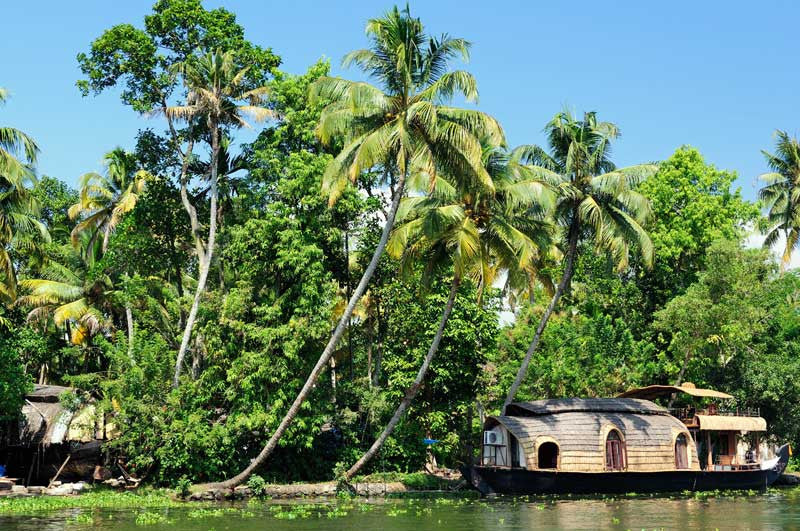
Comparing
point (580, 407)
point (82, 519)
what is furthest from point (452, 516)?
point (82, 519)

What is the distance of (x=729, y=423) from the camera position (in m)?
27.0

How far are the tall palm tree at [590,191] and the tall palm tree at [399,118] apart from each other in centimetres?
500

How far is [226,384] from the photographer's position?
24.9m

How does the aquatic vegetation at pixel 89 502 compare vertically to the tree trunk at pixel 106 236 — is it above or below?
below

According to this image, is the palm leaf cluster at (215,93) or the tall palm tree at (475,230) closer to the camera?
the tall palm tree at (475,230)

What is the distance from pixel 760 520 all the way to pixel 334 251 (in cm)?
1457

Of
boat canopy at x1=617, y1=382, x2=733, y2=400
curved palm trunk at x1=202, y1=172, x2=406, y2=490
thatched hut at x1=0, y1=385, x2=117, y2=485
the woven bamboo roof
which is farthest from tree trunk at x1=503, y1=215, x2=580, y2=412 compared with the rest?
thatched hut at x1=0, y1=385, x2=117, y2=485

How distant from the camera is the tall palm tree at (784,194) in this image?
115 ft

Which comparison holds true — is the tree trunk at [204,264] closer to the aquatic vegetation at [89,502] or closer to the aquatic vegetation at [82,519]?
the aquatic vegetation at [89,502]

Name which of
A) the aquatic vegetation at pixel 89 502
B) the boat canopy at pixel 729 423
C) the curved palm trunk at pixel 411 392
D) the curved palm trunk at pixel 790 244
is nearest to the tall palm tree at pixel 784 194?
the curved palm trunk at pixel 790 244

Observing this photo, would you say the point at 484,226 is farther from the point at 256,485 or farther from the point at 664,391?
the point at 256,485

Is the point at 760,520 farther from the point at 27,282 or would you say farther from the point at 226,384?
the point at 27,282

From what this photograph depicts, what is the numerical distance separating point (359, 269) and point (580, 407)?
27.7 feet

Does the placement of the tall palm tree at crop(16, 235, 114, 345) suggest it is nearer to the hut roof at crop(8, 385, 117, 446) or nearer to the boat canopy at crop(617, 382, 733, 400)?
the hut roof at crop(8, 385, 117, 446)
